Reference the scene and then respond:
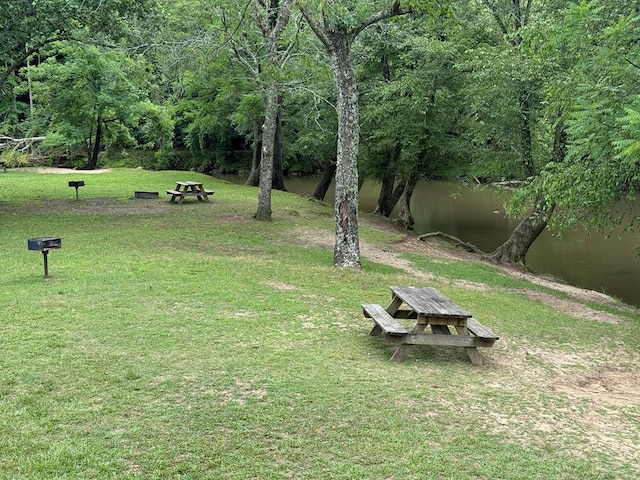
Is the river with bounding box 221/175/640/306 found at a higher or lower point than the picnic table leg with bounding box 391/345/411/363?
lower

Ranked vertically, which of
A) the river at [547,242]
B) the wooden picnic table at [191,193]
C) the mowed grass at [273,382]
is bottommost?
the river at [547,242]

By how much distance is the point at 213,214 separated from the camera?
19.6 metres

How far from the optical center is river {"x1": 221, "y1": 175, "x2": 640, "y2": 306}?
19.4 m

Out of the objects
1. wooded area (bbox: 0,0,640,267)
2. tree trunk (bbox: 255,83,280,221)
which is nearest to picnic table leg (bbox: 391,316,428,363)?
wooded area (bbox: 0,0,640,267)

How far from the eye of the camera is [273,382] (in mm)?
5875

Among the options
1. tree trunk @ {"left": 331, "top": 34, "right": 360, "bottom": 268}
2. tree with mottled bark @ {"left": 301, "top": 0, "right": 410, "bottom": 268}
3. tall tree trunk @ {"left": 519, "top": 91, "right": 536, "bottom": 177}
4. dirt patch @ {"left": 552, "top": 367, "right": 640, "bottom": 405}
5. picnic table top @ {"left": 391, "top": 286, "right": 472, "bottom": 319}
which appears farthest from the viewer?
tall tree trunk @ {"left": 519, "top": 91, "right": 536, "bottom": 177}

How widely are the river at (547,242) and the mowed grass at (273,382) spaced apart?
26.9ft

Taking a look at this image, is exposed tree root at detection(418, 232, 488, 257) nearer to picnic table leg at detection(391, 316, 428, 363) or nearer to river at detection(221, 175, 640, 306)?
river at detection(221, 175, 640, 306)

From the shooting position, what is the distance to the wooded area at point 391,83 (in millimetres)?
10211

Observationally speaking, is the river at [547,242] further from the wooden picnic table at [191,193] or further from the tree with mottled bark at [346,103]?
the wooden picnic table at [191,193]

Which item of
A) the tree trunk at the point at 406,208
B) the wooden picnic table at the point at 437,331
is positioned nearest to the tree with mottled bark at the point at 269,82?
the tree trunk at the point at 406,208

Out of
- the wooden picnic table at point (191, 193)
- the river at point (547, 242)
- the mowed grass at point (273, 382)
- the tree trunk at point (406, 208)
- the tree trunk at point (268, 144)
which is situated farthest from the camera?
the tree trunk at point (406, 208)

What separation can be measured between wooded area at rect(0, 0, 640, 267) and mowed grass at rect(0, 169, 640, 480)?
2.71 meters

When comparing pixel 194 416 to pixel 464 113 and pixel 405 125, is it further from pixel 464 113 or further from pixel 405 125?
pixel 464 113
